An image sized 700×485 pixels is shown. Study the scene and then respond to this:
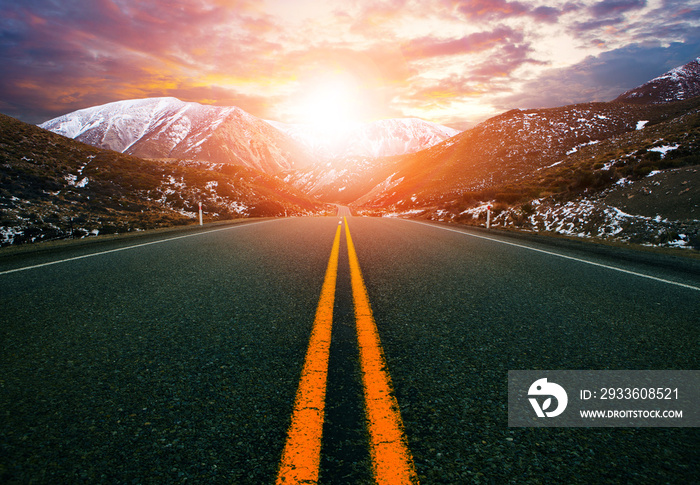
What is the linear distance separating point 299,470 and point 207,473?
1.18 ft

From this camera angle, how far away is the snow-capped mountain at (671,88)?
4365 inches

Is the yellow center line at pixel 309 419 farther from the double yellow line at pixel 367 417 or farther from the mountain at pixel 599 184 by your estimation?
the mountain at pixel 599 184

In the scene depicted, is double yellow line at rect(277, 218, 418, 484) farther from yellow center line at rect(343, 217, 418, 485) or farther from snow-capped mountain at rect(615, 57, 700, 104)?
snow-capped mountain at rect(615, 57, 700, 104)

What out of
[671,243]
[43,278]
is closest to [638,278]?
[671,243]

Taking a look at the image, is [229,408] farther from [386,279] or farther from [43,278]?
[43,278]

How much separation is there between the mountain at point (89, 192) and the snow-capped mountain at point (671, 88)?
447ft

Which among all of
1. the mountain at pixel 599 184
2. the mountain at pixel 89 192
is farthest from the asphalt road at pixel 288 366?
the mountain at pixel 89 192

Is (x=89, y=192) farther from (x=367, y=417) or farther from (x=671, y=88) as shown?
(x=671, y=88)

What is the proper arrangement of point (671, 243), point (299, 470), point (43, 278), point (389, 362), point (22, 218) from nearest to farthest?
point (299, 470), point (389, 362), point (43, 278), point (671, 243), point (22, 218)

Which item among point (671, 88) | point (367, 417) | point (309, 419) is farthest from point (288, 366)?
point (671, 88)

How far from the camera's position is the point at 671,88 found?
389 ft

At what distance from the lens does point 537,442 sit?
5.15 feet

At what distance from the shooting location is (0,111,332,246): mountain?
13.9m

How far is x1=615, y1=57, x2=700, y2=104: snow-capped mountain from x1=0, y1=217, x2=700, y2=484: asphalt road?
146m
